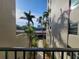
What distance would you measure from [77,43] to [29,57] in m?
4.46

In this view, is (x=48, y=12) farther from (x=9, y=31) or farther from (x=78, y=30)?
(x=9, y=31)

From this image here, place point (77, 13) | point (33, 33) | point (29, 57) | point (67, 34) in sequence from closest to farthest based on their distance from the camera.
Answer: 1. point (77, 13)
2. point (67, 34)
3. point (29, 57)
4. point (33, 33)

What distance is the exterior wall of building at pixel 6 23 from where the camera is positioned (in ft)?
9.60

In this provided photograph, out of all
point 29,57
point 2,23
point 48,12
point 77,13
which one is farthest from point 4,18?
point 48,12

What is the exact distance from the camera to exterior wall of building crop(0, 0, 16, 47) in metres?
2.93

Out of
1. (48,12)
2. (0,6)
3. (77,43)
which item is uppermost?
(48,12)

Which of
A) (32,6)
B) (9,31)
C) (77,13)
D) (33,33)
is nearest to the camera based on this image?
(9,31)

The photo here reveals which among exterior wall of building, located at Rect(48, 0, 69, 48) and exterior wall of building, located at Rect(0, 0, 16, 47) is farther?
exterior wall of building, located at Rect(48, 0, 69, 48)

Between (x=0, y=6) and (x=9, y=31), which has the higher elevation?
(x=0, y=6)

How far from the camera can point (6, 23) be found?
3100mm

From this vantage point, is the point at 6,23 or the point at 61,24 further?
the point at 61,24

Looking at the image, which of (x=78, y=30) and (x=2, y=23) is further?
(x=78, y=30)

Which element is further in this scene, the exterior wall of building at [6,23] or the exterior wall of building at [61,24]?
the exterior wall of building at [61,24]

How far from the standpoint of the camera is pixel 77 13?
6.22 m
